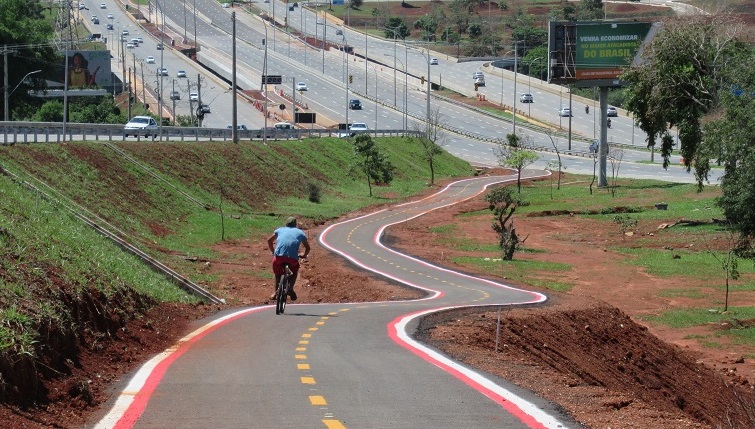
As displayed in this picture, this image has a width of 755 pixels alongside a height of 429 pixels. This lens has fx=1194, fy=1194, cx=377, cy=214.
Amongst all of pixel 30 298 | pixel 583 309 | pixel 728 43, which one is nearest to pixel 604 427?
pixel 30 298

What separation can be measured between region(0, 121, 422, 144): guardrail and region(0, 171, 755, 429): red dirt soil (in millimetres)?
10871

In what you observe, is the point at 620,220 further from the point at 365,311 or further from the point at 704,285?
the point at 365,311

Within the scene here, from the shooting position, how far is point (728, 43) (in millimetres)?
52562

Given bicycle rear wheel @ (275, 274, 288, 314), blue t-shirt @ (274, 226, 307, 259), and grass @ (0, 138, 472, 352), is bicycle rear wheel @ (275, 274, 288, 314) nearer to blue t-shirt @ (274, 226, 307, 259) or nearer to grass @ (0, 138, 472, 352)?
blue t-shirt @ (274, 226, 307, 259)

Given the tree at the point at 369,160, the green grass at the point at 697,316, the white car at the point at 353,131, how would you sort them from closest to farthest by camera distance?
1. the green grass at the point at 697,316
2. the tree at the point at 369,160
3. the white car at the point at 353,131

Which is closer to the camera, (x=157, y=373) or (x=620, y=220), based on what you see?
(x=157, y=373)

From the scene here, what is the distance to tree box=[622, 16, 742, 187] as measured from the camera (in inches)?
2058

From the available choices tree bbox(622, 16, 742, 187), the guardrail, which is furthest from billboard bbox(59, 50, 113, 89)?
tree bbox(622, 16, 742, 187)

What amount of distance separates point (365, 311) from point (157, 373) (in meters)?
8.34

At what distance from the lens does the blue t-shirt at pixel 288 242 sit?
20.2 metres

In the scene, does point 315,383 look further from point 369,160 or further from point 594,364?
point 369,160

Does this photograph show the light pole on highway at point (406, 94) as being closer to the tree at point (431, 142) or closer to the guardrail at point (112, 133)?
the tree at point (431, 142)

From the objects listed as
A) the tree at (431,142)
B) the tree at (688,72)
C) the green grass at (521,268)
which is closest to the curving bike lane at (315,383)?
the green grass at (521,268)

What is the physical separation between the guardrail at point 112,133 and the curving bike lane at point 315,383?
27957 millimetres
